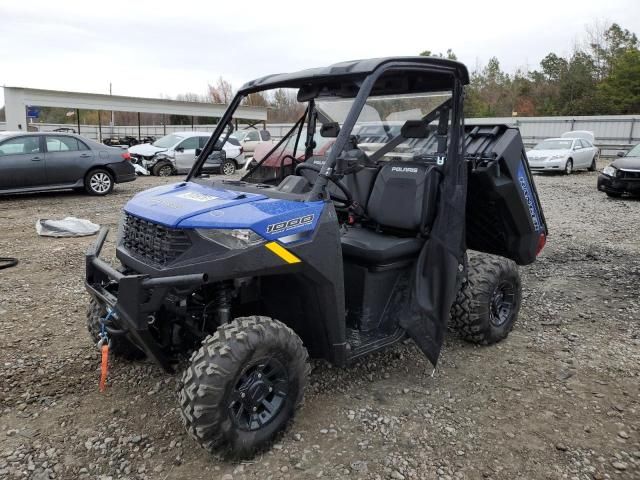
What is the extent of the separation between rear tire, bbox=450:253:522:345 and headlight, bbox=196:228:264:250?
2.14m

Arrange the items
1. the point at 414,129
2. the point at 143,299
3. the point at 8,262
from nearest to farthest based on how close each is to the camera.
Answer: the point at 143,299 → the point at 414,129 → the point at 8,262

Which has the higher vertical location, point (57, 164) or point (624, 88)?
point (624, 88)

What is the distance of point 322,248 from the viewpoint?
3000mm

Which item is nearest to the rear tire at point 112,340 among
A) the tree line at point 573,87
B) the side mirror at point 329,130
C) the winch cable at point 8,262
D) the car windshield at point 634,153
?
the side mirror at point 329,130

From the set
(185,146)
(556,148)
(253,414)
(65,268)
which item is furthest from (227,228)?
(556,148)

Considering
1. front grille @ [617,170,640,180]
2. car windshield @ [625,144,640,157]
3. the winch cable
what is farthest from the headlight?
car windshield @ [625,144,640,157]

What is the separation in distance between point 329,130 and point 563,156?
665 inches

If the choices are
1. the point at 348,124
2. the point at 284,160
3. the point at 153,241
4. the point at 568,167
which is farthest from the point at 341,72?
the point at 568,167

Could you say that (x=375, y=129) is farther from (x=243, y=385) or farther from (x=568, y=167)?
(x=568, y=167)

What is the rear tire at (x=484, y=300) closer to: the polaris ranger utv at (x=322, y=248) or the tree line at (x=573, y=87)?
the polaris ranger utv at (x=322, y=248)

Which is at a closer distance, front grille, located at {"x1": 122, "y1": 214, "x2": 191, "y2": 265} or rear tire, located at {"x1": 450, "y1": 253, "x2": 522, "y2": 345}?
front grille, located at {"x1": 122, "y1": 214, "x2": 191, "y2": 265}

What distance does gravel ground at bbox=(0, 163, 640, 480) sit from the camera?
9.48 feet

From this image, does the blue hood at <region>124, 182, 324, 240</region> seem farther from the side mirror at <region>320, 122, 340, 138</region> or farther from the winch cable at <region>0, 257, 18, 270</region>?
the winch cable at <region>0, 257, 18, 270</region>

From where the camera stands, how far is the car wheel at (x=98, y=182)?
474 inches
